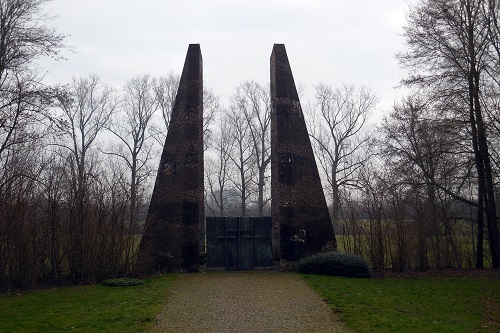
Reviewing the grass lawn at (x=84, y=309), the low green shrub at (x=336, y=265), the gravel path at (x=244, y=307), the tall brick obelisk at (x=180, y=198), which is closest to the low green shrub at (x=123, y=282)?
the grass lawn at (x=84, y=309)

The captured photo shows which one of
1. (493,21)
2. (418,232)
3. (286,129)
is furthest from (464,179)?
(286,129)

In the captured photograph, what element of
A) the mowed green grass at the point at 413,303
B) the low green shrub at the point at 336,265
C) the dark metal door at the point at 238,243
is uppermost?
the dark metal door at the point at 238,243

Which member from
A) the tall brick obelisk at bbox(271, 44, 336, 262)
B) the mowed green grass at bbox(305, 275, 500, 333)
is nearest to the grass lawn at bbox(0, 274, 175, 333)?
the mowed green grass at bbox(305, 275, 500, 333)

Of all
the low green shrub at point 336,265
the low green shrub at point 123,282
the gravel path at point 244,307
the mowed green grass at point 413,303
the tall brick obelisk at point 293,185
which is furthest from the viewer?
the tall brick obelisk at point 293,185

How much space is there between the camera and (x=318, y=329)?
9.20 meters

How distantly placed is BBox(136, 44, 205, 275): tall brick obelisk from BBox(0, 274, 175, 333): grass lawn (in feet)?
8.07

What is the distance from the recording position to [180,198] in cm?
1730

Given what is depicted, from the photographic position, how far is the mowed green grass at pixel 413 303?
9.59 metres

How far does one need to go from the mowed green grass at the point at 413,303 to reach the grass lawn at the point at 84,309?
4.29 m

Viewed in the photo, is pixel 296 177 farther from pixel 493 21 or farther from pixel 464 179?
pixel 493 21

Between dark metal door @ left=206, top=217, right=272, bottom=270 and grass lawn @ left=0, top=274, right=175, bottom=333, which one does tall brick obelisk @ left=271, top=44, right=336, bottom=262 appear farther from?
grass lawn @ left=0, top=274, right=175, bottom=333

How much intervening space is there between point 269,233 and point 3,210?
8.74m

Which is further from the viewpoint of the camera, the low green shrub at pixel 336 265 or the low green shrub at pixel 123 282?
the low green shrub at pixel 336 265

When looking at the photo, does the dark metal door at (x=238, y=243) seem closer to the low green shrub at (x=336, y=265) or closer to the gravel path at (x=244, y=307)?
the low green shrub at (x=336, y=265)
